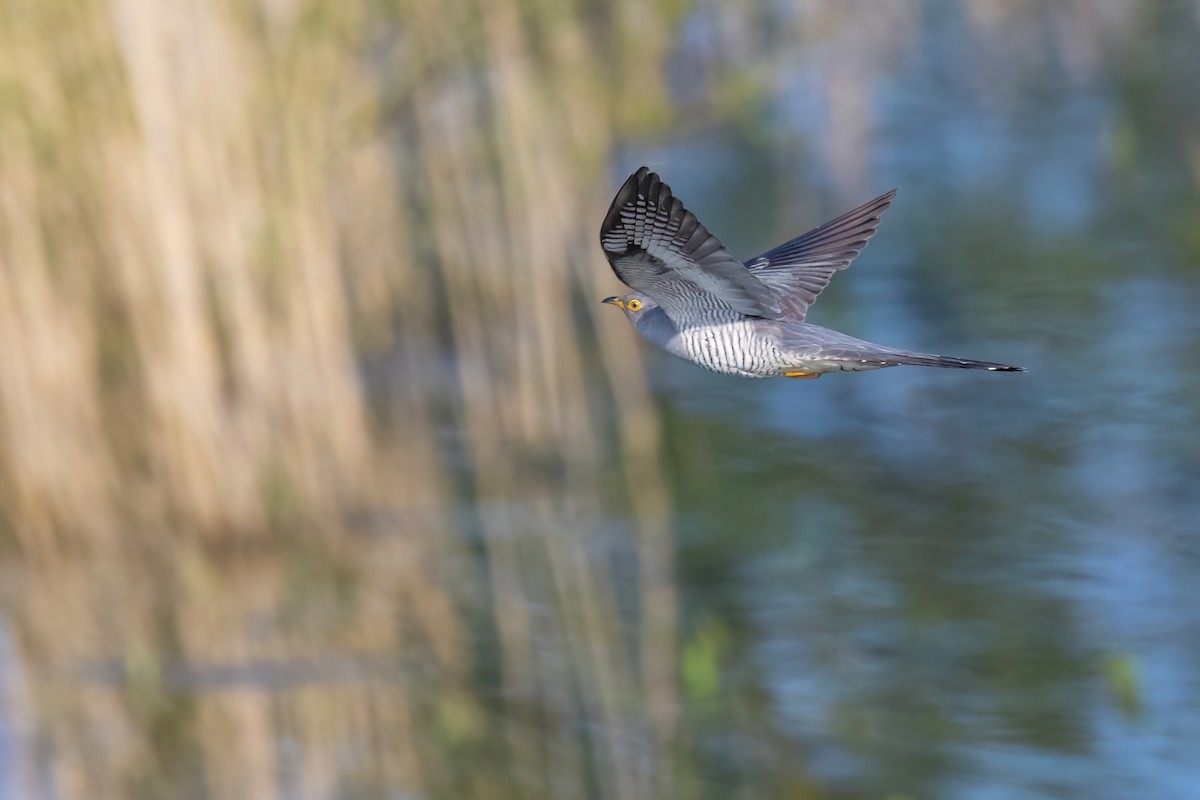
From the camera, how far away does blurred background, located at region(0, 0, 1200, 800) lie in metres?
10.7

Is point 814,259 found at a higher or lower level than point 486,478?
higher

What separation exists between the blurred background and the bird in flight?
14.8ft

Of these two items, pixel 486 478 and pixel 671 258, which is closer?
pixel 671 258

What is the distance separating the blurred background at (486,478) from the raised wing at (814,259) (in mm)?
4492

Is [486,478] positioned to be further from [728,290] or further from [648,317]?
[728,290]

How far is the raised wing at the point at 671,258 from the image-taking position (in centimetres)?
495

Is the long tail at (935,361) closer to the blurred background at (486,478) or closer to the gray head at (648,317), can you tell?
the gray head at (648,317)

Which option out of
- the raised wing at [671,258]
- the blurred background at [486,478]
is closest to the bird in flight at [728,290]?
the raised wing at [671,258]

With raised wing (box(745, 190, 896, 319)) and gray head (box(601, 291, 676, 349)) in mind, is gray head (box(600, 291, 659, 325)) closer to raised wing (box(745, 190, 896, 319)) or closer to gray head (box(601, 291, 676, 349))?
gray head (box(601, 291, 676, 349))

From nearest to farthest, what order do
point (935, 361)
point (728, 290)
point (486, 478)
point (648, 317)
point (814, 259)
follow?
point (935, 361) → point (728, 290) → point (648, 317) → point (814, 259) → point (486, 478)

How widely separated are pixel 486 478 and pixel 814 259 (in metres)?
8.72

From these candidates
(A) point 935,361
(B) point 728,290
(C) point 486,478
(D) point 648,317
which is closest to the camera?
(A) point 935,361

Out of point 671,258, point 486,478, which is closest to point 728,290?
point 671,258

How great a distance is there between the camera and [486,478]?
1455cm
